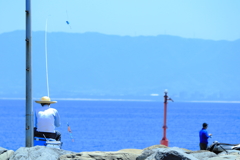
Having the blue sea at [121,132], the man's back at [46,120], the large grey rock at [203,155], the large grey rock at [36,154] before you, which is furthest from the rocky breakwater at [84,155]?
the blue sea at [121,132]

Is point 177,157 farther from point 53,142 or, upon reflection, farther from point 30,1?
point 30,1

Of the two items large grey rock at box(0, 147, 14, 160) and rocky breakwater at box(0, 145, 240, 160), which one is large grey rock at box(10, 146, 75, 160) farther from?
large grey rock at box(0, 147, 14, 160)

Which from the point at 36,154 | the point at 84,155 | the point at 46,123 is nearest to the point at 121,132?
the point at 46,123

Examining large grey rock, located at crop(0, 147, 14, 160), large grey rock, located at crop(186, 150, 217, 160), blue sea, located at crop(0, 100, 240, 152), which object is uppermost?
large grey rock, located at crop(0, 147, 14, 160)

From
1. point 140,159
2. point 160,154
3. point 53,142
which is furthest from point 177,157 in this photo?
point 53,142

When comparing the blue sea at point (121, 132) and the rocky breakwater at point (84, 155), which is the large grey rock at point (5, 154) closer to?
the rocky breakwater at point (84, 155)

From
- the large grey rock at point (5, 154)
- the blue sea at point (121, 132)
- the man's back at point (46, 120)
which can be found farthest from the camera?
the blue sea at point (121, 132)

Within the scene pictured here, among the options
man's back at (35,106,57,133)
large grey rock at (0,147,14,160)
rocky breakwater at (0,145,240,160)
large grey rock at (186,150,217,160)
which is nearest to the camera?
rocky breakwater at (0,145,240,160)

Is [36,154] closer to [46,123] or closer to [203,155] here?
[46,123]

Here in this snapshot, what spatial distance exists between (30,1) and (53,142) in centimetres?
287

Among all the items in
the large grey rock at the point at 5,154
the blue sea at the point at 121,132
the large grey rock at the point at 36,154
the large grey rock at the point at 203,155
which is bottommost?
the blue sea at the point at 121,132

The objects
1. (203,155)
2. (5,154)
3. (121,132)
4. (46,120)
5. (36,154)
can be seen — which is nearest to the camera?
(36,154)

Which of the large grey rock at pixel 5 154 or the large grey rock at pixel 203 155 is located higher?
the large grey rock at pixel 5 154

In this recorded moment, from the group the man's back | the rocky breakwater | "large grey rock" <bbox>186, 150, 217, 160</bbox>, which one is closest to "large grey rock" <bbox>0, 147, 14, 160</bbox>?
the rocky breakwater
